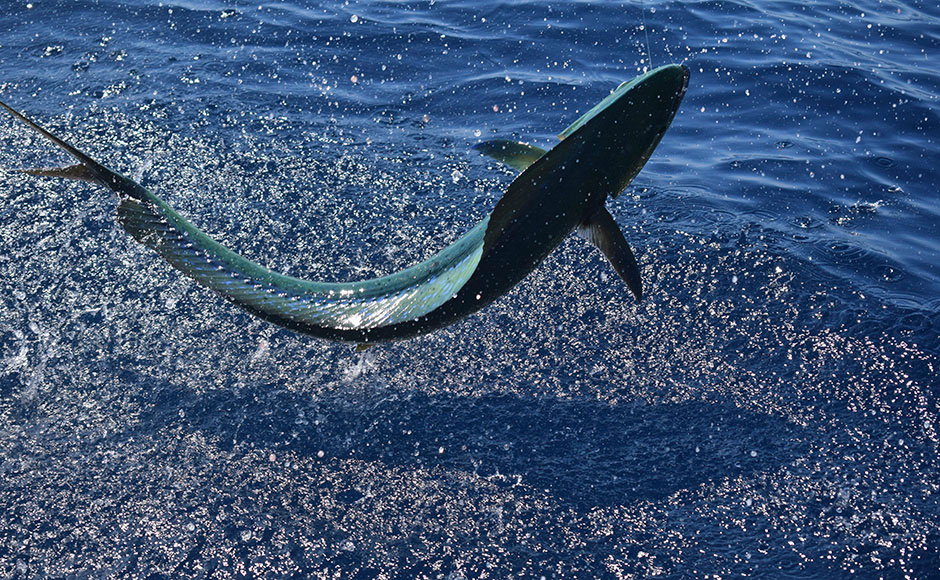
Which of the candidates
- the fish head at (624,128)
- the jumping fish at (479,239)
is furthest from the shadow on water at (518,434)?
the fish head at (624,128)

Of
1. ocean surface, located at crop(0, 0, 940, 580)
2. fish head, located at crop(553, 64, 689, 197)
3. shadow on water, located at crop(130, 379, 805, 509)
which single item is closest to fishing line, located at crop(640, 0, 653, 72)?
ocean surface, located at crop(0, 0, 940, 580)

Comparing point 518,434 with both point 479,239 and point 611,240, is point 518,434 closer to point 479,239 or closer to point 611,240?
point 611,240

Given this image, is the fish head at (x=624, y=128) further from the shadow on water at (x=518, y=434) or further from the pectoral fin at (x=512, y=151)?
the shadow on water at (x=518, y=434)

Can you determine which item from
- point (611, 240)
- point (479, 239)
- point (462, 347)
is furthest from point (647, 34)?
point (479, 239)

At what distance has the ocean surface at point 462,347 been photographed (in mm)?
4582

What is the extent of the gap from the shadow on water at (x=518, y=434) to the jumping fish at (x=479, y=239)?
1.59 metres

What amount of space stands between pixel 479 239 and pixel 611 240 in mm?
560

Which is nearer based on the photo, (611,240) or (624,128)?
(624,128)

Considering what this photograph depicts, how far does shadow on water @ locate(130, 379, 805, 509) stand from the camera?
493 cm

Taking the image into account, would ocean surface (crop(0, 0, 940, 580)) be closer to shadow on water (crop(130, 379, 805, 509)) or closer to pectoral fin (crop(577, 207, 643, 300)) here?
shadow on water (crop(130, 379, 805, 509))

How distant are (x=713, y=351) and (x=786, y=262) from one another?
50.3 inches

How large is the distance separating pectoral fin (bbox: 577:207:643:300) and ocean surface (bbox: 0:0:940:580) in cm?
161

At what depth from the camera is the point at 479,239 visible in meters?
3.38

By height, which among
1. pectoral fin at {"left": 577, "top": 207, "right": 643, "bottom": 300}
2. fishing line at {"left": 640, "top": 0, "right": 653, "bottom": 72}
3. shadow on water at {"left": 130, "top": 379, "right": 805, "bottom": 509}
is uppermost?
fishing line at {"left": 640, "top": 0, "right": 653, "bottom": 72}
